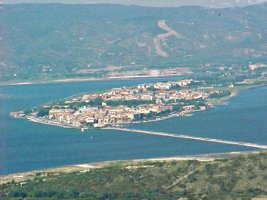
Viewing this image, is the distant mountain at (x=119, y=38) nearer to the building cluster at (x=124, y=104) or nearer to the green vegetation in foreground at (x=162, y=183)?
the building cluster at (x=124, y=104)

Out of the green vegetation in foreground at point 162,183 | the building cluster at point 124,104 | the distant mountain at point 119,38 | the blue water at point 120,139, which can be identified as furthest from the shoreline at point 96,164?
the distant mountain at point 119,38

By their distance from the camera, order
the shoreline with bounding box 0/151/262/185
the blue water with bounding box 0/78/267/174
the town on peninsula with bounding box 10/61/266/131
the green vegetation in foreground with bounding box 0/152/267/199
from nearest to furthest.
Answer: the green vegetation in foreground with bounding box 0/152/267/199, the shoreline with bounding box 0/151/262/185, the blue water with bounding box 0/78/267/174, the town on peninsula with bounding box 10/61/266/131

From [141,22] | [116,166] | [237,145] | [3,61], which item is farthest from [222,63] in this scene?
[116,166]

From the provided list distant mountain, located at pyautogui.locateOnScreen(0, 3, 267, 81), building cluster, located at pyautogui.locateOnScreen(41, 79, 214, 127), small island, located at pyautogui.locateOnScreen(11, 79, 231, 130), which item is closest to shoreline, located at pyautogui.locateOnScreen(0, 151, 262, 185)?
small island, located at pyautogui.locateOnScreen(11, 79, 231, 130)

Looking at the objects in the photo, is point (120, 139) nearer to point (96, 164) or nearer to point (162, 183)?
point (96, 164)

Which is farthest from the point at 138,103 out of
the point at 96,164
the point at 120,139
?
the point at 96,164

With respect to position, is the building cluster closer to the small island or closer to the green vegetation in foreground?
the small island

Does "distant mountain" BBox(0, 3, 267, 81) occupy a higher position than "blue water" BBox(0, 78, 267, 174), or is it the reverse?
"distant mountain" BBox(0, 3, 267, 81)
